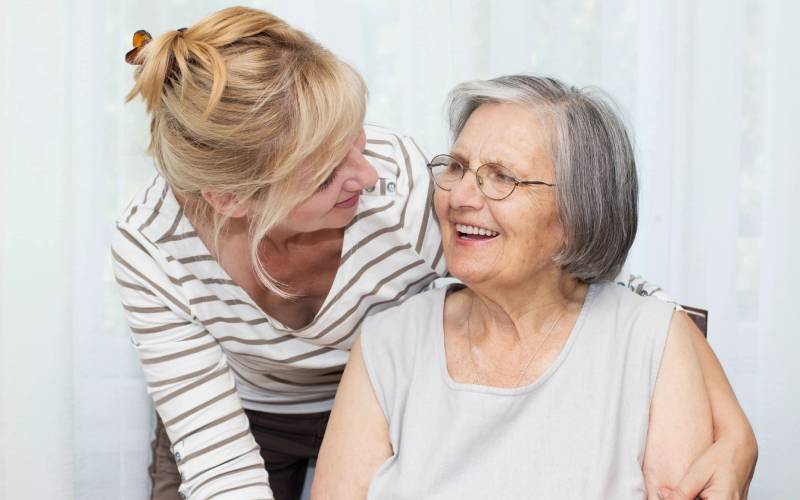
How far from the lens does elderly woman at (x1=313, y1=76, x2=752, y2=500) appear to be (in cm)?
147

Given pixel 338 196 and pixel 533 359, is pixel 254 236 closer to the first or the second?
pixel 338 196

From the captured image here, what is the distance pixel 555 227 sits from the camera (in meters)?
1.54

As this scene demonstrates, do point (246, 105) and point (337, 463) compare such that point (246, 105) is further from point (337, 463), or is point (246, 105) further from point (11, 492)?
point (11, 492)

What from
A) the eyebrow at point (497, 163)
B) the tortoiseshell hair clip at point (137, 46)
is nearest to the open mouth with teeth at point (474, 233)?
the eyebrow at point (497, 163)

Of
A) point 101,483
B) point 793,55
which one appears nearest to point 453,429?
point 101,483

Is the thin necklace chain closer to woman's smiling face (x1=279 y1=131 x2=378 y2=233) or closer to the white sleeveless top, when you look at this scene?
the white sleeveless top

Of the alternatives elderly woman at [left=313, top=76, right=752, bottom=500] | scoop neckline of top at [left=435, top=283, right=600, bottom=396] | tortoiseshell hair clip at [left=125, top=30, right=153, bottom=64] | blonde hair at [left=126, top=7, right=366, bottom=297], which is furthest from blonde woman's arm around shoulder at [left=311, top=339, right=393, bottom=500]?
tortoiseshell hair clip at [left=125, top=30, right=153, bottom=64]

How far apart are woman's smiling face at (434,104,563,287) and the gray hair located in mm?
19

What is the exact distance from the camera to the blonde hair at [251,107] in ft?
4.87

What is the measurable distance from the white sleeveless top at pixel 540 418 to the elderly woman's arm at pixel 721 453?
0.29 feet

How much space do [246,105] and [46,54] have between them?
1.05m

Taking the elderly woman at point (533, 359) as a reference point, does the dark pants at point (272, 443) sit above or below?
below

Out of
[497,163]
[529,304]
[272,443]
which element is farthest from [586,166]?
[272,443]

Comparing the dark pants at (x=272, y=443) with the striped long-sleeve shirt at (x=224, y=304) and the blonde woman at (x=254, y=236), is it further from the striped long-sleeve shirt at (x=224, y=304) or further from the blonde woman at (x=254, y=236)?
the striped long-sleeve shirt at (x=224, y=304)
